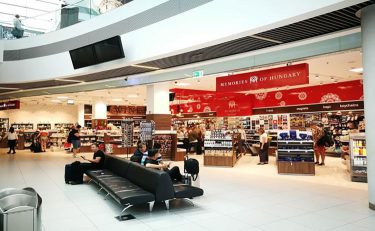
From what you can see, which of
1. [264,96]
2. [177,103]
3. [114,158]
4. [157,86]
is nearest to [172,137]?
[157,86]

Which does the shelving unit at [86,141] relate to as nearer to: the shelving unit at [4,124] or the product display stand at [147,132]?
the product display stand at [147,132]

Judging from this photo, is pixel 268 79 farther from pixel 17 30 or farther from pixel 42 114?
pixel 42 114

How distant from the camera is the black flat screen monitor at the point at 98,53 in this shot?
760cm

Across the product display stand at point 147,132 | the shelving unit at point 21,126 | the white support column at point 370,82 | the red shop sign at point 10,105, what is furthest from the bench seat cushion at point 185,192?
the shelving unit at point 21,126

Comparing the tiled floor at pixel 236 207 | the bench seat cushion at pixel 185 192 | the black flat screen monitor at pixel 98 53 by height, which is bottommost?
the tiled floor at pixel 236 207

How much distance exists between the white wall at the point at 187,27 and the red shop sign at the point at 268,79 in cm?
225

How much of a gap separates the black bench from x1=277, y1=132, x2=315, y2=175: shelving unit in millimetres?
4626

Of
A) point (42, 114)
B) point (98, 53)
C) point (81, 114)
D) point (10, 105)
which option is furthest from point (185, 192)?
point (42, 114)

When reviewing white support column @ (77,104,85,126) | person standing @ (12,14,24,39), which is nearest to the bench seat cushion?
person standing @ (12,14,24,39)

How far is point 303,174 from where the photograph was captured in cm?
873

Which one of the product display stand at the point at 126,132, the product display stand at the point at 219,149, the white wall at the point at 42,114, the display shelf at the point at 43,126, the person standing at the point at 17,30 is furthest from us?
the display shelf at the point at 43,126

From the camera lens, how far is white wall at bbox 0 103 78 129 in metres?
23.0

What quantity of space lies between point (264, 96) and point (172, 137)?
242 inches

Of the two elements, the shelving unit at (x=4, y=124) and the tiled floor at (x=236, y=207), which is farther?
the shelving unit at (x=4, y=124)
